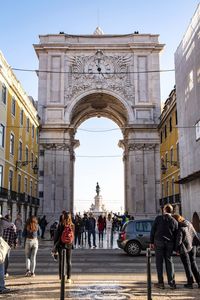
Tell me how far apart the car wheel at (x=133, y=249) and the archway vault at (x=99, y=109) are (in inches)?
1241

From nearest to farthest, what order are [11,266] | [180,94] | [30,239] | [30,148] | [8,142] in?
[30,239]
[11,266]
[180,94]
[8,142]
[30,148]

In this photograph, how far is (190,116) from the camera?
2430 cm

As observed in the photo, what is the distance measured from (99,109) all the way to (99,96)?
6.76 meters

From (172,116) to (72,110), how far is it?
46.5 ft

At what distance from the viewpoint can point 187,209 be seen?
24266 millimetres

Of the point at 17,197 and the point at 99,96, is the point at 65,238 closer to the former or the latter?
the point at 17,197

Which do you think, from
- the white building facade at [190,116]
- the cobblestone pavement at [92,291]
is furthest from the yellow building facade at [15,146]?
the cobblestone pavement at [92,291]

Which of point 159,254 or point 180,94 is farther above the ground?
point 180,94

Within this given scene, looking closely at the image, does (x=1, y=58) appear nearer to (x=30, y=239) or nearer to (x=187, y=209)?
(x=187, y=209)

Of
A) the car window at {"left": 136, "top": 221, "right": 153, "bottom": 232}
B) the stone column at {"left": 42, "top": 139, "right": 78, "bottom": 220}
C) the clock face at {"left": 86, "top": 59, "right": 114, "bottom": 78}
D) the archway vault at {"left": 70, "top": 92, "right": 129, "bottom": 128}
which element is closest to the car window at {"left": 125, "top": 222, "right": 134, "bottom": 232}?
the car window at {"left": 136, "top": 221, "right": 153, "bottom": 232}

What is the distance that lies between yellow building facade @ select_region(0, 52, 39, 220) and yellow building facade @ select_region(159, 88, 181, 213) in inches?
541

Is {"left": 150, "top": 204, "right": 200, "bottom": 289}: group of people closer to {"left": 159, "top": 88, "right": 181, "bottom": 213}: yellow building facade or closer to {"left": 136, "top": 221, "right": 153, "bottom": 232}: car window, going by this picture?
{"left": 136, "top": 221, "right": 153, "bottom": 232}: car window

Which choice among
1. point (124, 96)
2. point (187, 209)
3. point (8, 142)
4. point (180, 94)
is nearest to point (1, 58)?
point (8, 142)

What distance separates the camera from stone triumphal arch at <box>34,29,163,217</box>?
45.7 metres
